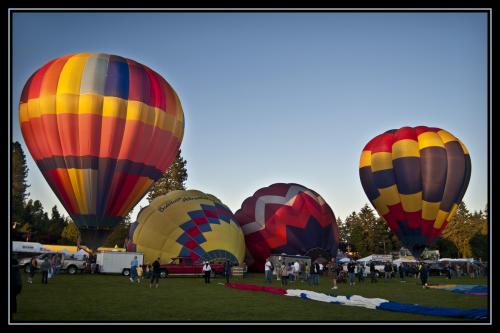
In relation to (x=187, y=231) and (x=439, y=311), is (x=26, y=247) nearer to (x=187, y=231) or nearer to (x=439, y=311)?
(x=187, y=231)

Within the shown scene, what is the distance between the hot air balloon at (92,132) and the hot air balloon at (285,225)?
11.3 meters

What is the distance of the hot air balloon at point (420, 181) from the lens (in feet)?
104

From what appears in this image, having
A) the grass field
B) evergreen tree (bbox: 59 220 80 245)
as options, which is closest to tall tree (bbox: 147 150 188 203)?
evergreen tree (bbox: 59 220 80 245)

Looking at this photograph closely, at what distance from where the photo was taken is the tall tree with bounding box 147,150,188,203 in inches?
2480

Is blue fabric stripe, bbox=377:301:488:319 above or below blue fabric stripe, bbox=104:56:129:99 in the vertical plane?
below

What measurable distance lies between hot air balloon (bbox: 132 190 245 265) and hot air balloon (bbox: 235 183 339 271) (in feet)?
15.2

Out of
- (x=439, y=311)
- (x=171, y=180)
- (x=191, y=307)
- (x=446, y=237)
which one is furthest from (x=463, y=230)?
(x=191, y=307)

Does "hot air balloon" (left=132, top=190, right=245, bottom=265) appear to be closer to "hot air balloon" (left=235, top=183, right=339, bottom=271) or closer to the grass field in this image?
"hot air balloon" (left=235, top=183, right=339, bottom=271)

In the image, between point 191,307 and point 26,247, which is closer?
point 191,307

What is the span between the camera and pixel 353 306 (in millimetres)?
13602

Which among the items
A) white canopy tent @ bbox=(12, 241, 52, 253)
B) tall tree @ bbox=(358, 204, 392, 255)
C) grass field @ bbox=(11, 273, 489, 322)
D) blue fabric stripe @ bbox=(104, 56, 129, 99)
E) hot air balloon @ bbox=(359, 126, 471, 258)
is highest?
blue fabric stripe @ bbox=(104, 56, 129, 99)

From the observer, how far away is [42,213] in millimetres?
74812

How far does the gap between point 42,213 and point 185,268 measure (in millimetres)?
53528

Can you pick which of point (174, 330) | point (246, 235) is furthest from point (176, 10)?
point (246, 235)
